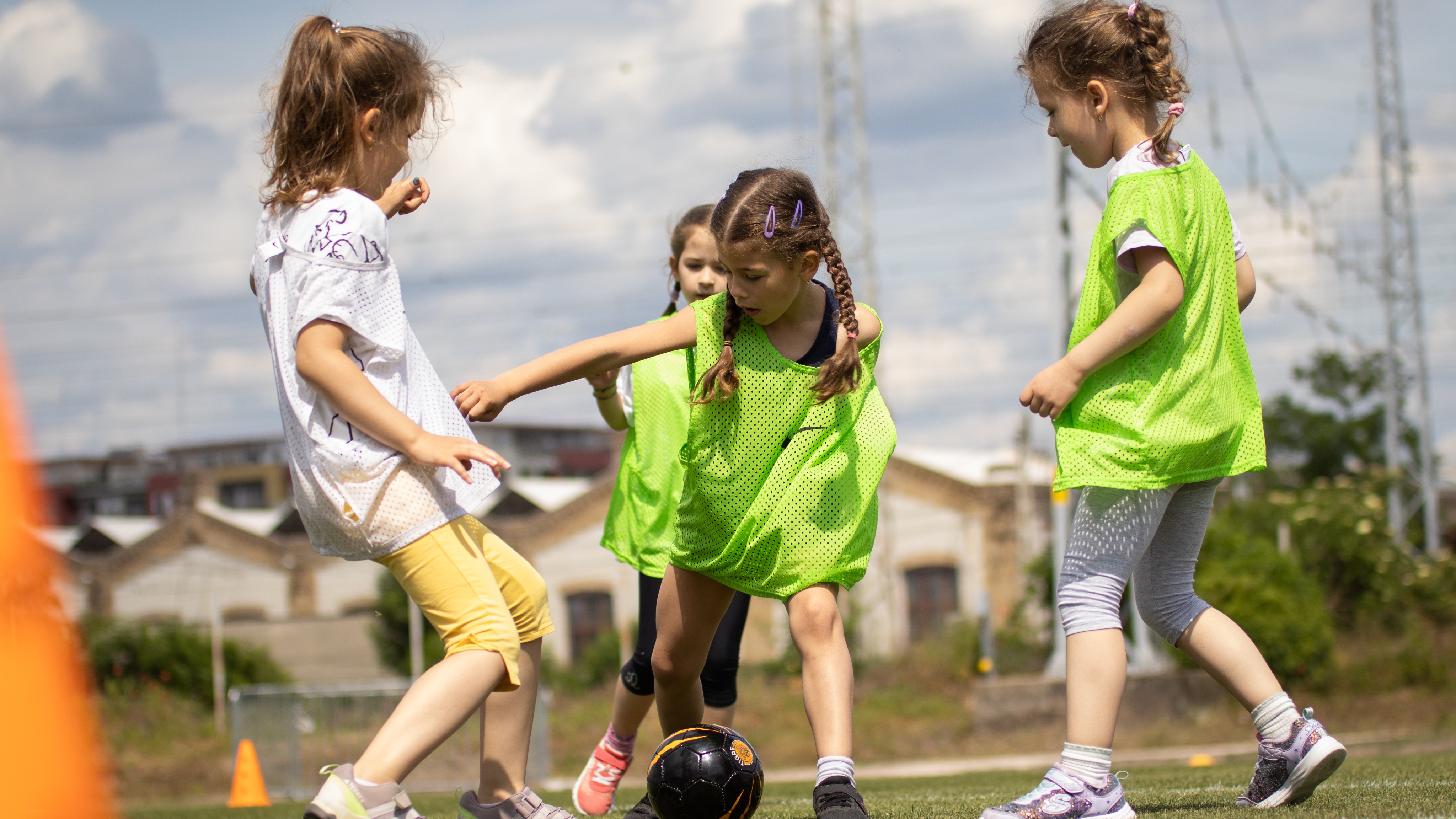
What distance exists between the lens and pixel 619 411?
4.99 m

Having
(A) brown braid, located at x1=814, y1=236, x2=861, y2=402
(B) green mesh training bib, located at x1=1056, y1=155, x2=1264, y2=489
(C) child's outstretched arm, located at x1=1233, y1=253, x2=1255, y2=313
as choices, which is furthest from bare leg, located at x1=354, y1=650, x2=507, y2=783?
(C) child's outstretched arm, located at x1=1233, y1=253, x2=1255, y2=313

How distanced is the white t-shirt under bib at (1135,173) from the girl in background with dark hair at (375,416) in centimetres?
173

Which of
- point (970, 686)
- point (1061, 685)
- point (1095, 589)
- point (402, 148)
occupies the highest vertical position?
point (402, 148)

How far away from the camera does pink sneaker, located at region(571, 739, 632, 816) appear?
4.73 m

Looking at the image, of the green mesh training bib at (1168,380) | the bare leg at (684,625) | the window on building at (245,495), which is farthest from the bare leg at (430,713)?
the window on building at (245,495)

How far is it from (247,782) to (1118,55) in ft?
25.4

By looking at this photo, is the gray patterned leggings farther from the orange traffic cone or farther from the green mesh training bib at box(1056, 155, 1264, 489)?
the orange traffic cone

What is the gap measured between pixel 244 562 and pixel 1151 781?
38253 millimetres

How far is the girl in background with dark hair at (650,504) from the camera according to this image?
471 cm

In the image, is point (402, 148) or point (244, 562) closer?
point (402, 148)

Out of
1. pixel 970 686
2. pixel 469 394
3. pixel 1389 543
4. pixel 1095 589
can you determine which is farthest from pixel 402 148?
pixel 1389 543

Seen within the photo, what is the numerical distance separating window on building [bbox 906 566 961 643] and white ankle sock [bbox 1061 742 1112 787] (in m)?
33.2

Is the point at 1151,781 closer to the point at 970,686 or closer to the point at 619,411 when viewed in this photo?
the point at 619,411

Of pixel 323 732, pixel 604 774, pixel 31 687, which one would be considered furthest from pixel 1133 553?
pixel 323 732
